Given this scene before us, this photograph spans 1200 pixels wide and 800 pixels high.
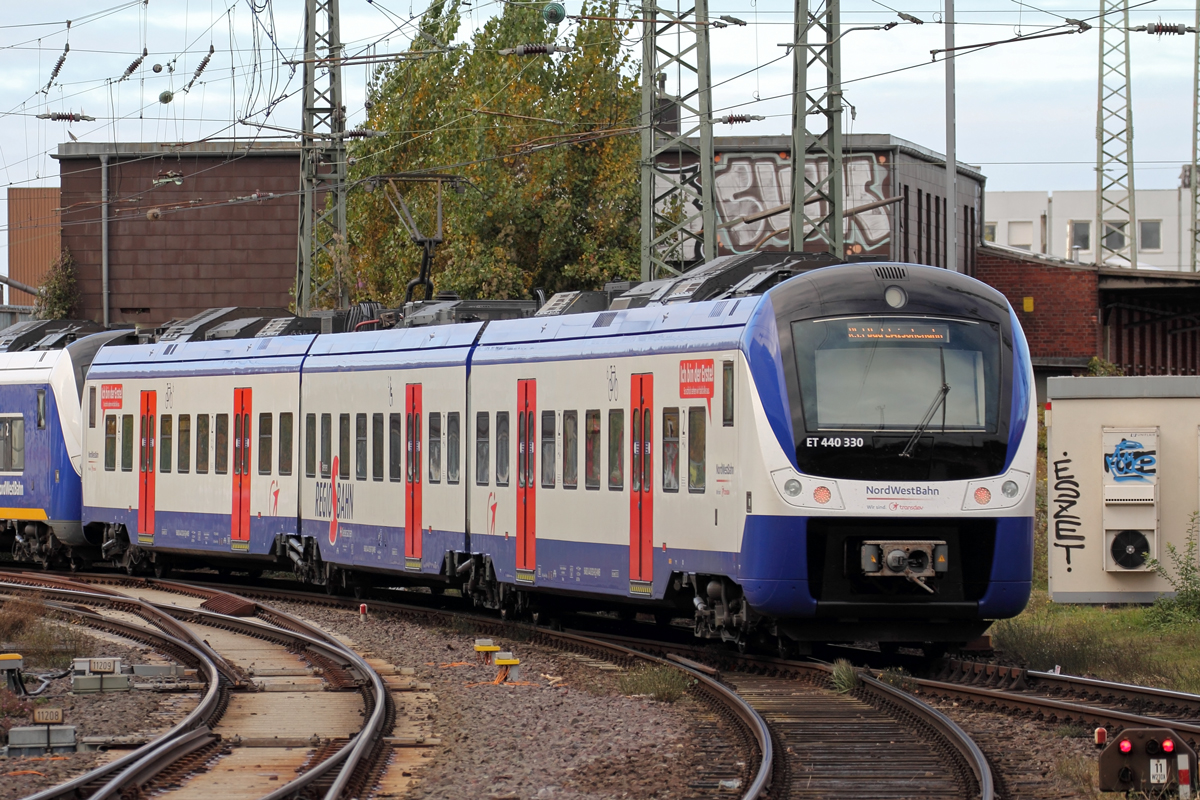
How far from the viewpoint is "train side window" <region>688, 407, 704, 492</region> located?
1434 centimetres

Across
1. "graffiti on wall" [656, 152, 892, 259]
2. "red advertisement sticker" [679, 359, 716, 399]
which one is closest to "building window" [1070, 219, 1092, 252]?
"graffiti on wall" [656, 152, 892, 259]

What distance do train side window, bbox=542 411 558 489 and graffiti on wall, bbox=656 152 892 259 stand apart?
1193 inches

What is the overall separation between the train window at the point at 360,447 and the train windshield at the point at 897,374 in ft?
27.5

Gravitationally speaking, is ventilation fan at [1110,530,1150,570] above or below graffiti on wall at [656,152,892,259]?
below

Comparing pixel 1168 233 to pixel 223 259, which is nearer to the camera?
pixel 223 259

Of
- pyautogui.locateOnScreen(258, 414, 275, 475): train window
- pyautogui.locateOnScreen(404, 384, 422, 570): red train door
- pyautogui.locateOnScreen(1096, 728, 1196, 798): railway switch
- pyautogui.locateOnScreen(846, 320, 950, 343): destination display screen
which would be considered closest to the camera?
pyautogui.locateOnScreen(1096, 728, 1196, 798): railway switch

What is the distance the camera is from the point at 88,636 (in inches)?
675

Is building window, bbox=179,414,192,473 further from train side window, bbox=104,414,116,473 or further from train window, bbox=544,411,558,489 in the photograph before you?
train window, bbox=544,411,558,489

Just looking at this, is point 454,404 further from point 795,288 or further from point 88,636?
point 795,288

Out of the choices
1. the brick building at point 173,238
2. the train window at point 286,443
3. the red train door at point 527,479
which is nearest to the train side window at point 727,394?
the red train door at point 527,479

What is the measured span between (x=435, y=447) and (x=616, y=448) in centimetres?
393

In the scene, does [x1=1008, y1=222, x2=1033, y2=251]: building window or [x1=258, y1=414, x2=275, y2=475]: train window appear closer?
[x1=258, y1=414, x2=275, y2=475]: train window

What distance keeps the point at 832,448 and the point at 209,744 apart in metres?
5.04

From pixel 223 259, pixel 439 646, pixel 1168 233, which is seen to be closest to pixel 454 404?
pixel 439 646
